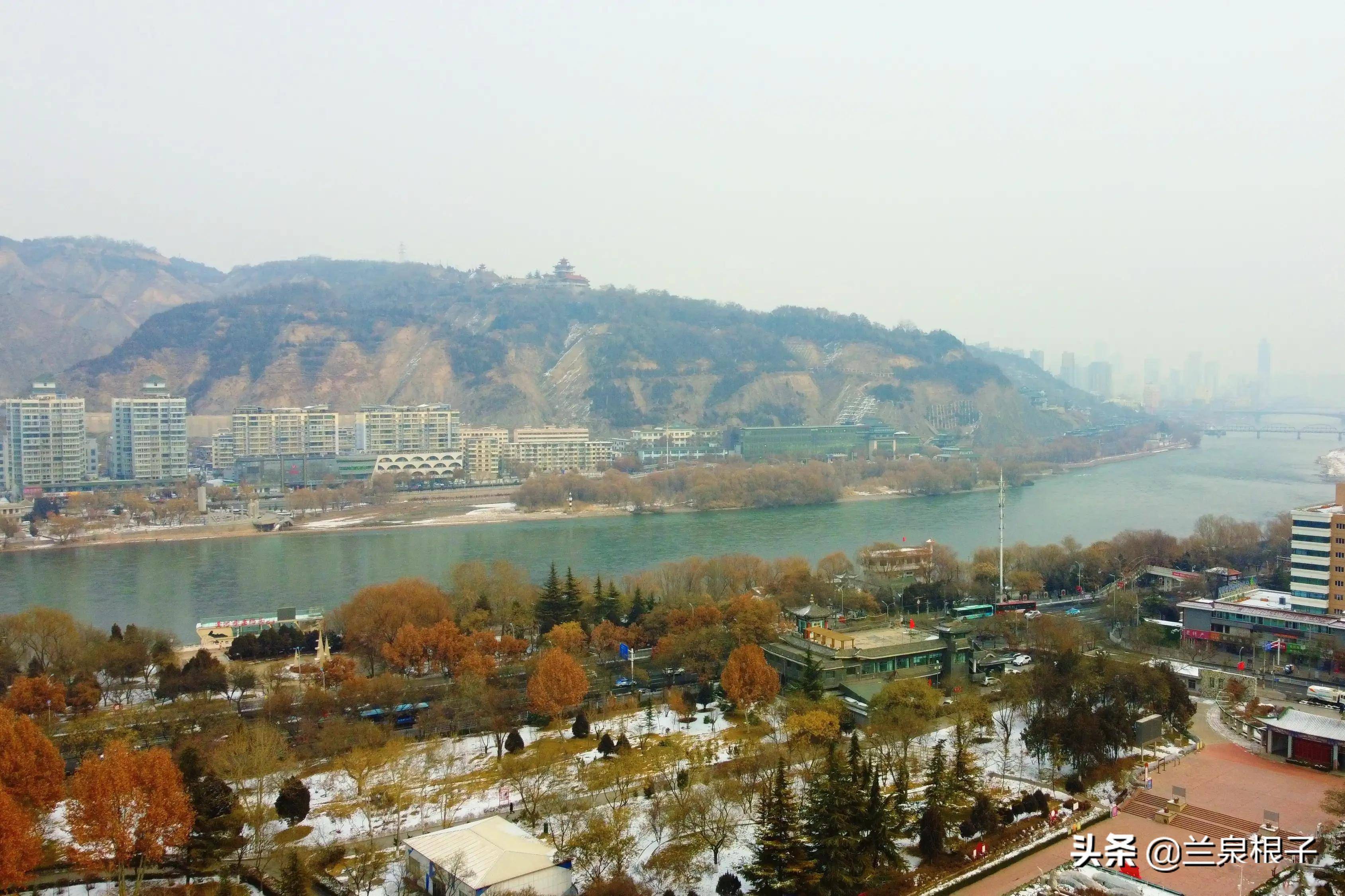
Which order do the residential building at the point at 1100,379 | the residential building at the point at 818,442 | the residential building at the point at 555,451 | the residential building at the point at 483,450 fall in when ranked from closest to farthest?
the residential building at the point at 483,450, the residential building at the point at 555,451, the residential building at the point at 818,442, the residential building at the point at 1100,379

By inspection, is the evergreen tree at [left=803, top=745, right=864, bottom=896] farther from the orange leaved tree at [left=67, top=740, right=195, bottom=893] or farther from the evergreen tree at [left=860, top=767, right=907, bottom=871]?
the orange leaved tree at [left=67, top=740, right=195, bottom=893]

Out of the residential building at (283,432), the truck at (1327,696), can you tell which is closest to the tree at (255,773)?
the truck at (1327,696)

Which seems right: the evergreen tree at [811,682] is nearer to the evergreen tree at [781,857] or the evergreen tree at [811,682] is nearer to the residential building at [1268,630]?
the evergreen tree at [781,857]

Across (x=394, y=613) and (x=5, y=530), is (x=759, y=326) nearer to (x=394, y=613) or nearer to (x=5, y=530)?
(x=5, y=530)

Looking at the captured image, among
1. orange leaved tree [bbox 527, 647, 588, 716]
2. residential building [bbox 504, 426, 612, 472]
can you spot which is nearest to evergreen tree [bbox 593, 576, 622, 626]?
orange leaved tree [bbox 527, 647, 588, 716]

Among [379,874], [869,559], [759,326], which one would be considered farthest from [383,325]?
[379,874]

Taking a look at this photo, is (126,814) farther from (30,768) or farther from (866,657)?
(866,657)
